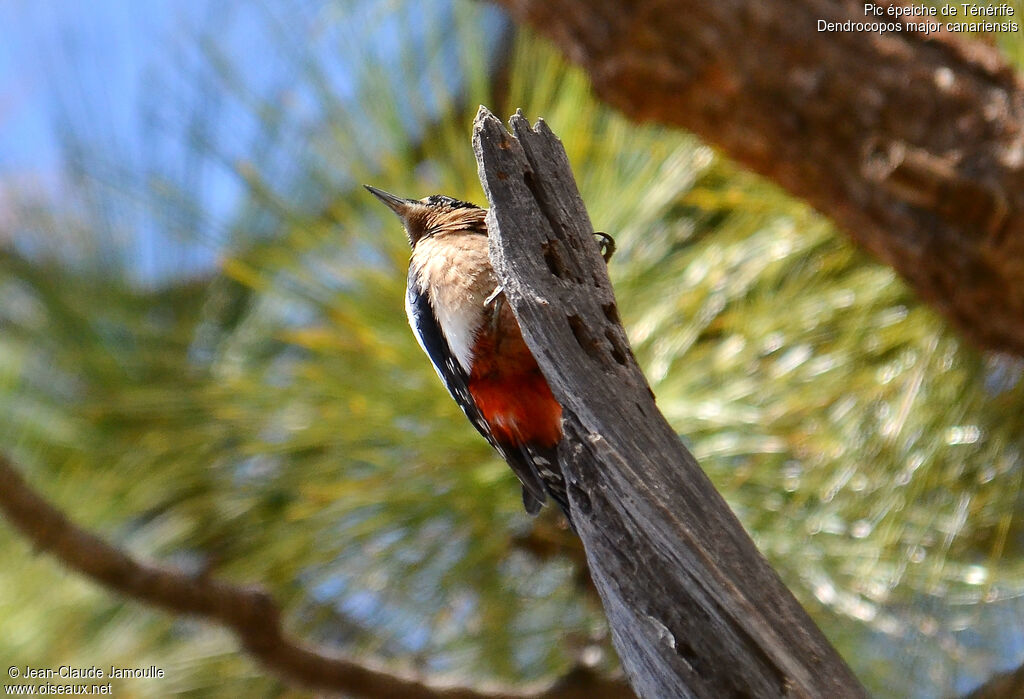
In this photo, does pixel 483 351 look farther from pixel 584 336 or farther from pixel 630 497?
pixel 630 497

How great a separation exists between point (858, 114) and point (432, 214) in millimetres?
764

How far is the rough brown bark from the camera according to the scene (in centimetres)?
160

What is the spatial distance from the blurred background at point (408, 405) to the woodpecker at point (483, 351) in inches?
9.7

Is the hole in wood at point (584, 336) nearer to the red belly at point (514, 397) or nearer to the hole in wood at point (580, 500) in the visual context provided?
the hole in wood at point (580, 500)

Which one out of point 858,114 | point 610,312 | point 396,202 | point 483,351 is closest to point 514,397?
point 483,351

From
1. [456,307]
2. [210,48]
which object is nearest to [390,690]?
[456,307]

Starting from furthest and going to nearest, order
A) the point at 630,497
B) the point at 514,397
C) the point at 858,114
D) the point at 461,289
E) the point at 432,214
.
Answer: the point at 432,214 → the point at 858,114 → the point at 461,289 → the point at 514,397 → the point at 630,497

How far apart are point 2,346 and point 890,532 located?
189 centimetres

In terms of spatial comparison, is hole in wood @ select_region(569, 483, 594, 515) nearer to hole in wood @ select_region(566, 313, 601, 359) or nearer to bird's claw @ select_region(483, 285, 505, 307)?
hole in wood @ select_region(566, 313, 601, 359)

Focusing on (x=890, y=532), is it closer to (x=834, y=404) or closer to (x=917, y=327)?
(x=834, y=404)

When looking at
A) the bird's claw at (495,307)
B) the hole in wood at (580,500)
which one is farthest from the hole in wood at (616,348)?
the bird's claw at (495,307)

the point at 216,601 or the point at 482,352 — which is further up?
the point at 482,352

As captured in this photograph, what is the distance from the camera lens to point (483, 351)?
61.6 inches

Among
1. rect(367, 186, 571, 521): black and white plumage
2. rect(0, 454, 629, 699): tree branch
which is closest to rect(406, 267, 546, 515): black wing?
rect(367, 186, 571, 521): black and white plumage
